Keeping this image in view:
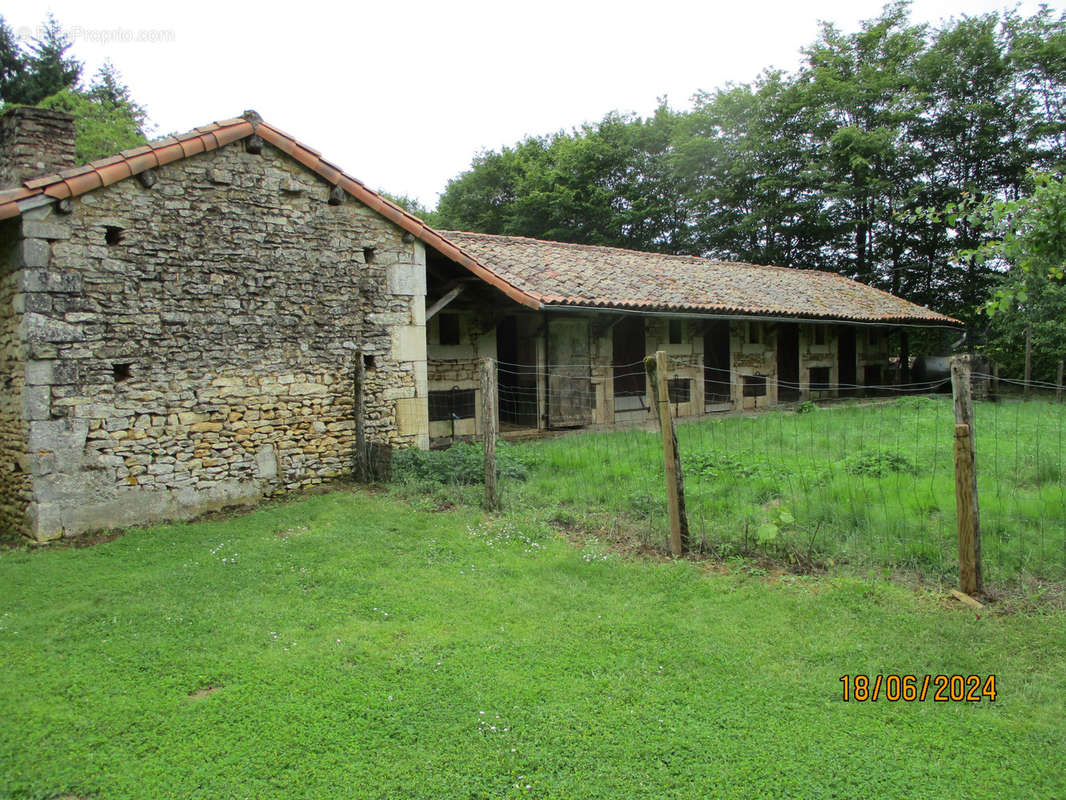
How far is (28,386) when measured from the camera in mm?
6762

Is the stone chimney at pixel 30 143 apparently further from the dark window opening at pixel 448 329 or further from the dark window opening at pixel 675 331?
the dark window opening at pixel 675 331

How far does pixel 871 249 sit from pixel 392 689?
29.3 m

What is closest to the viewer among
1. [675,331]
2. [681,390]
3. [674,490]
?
[674,490]

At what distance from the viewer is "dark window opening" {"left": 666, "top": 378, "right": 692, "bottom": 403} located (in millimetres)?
14978

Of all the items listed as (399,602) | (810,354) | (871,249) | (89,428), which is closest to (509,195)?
(871,249)

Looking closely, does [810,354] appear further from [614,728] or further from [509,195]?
[509,195]

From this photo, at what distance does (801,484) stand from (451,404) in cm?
637

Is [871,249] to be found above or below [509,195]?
below

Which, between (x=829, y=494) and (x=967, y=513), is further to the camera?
(x=829, y=494)

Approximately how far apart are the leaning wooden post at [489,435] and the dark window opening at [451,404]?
4361 millimetres

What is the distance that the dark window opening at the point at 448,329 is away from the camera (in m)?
11.9

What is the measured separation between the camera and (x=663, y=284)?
14859mm
